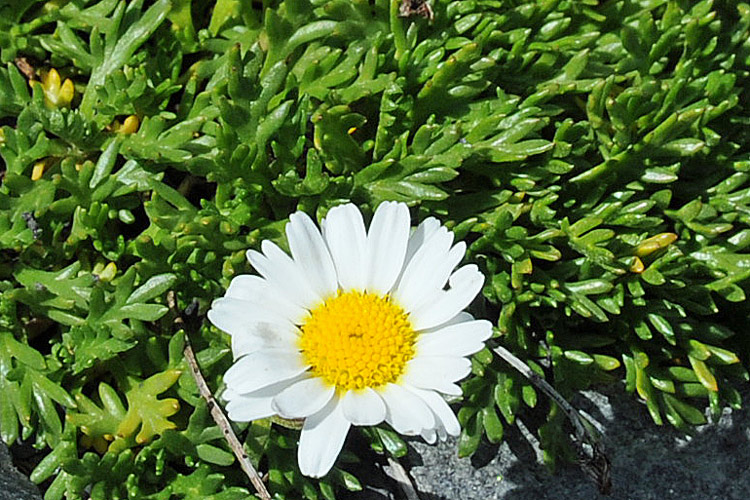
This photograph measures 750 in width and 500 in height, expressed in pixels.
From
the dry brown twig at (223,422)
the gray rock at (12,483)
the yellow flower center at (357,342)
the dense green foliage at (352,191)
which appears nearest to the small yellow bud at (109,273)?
the dense green foliage at (352,191)

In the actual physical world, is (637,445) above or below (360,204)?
below

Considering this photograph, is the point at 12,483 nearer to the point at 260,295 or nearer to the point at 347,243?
the point at 260,295

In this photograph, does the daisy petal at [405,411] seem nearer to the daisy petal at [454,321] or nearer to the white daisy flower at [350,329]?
the white daisy flower at [350,329]

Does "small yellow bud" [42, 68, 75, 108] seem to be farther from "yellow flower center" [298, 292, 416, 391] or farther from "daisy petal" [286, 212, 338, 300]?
"yellow flower center" [298, 292, 416, 391]

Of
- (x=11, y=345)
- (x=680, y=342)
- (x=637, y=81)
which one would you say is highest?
(x=637, y=81)

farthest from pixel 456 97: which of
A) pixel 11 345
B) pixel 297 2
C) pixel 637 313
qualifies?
pixel 11 345

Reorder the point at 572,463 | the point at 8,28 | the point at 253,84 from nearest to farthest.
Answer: the point at 253,84
the point at 572,463
the point at 8,28

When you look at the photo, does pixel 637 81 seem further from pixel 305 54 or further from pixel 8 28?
pixel 8 28
